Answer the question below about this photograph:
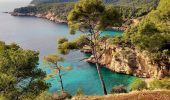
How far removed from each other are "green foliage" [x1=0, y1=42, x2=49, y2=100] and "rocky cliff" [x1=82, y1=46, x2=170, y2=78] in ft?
88.5

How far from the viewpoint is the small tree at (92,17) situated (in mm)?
26391

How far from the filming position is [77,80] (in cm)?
5375

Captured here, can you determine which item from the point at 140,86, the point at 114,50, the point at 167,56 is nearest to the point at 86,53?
the point at 114,50

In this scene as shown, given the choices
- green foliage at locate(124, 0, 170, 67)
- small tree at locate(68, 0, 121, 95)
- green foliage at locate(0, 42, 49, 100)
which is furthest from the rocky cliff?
green foliage at locate(0, 42, 49, 100)

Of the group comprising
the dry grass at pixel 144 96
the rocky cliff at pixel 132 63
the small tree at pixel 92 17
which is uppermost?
the small tree at pixel 92 17

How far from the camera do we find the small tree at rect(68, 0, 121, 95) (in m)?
26.4

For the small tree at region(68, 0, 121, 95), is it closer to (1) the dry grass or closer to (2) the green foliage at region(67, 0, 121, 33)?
(2) the green foliage at region(67, 0, 121, 33)

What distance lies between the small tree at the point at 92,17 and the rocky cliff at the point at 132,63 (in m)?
19.9

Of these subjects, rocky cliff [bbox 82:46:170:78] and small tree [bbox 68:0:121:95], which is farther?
rocky cliff [bbox 82:46:170:78]

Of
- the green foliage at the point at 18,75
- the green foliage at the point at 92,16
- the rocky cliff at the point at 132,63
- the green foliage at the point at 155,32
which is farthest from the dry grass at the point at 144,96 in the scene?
the rocky cliff at the point at 132,63

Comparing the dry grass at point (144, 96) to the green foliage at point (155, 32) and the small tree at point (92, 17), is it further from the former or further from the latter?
the green foliage at point (155, 32)

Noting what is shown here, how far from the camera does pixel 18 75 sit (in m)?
20.3

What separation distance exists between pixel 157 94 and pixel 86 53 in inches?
2513

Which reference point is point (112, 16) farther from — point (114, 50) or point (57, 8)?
point (57, 8)
